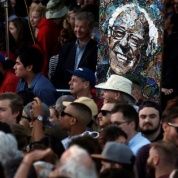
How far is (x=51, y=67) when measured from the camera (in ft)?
56.9

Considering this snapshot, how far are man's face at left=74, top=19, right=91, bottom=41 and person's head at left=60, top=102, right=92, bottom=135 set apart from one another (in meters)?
2.76

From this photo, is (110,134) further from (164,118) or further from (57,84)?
(57,84)

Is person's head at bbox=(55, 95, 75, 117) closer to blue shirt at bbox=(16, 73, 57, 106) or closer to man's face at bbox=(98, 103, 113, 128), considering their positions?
blue shirt at bbox=(16, 73, 57, 106)

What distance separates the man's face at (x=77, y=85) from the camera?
15680mm

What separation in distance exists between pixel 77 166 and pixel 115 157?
1157 mm

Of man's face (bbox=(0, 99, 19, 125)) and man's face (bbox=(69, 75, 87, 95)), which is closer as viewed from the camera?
man's face (bbox=(0, 99, 19, 125))

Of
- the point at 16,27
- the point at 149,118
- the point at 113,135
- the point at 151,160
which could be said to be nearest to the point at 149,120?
the point at 149,118

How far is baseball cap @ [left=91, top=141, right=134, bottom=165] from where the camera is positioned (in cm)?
1086

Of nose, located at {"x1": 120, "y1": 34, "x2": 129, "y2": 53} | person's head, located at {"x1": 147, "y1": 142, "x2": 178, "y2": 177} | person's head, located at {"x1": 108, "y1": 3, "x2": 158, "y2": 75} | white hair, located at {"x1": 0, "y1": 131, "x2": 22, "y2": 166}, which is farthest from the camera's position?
nose, located at {"x1": 120, "y1": 34, "x2": 129, "y2": 53}

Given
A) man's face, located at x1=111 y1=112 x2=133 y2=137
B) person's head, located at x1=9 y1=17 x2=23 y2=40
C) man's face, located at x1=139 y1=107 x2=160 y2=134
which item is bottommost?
person's head, located at x1=9 y1=17 x2=23 y2=40

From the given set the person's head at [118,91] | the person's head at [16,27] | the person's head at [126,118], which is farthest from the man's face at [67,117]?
the person's head at [16,27]

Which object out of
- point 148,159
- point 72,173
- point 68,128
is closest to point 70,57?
point 68,128

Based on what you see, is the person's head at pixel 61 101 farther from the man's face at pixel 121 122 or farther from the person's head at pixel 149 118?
the man's face at pixel 121 122

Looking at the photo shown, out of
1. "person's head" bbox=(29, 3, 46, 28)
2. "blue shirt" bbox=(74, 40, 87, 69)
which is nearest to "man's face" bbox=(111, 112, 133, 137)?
"blue shirt" bbox=(74, 40, 87, 69)
